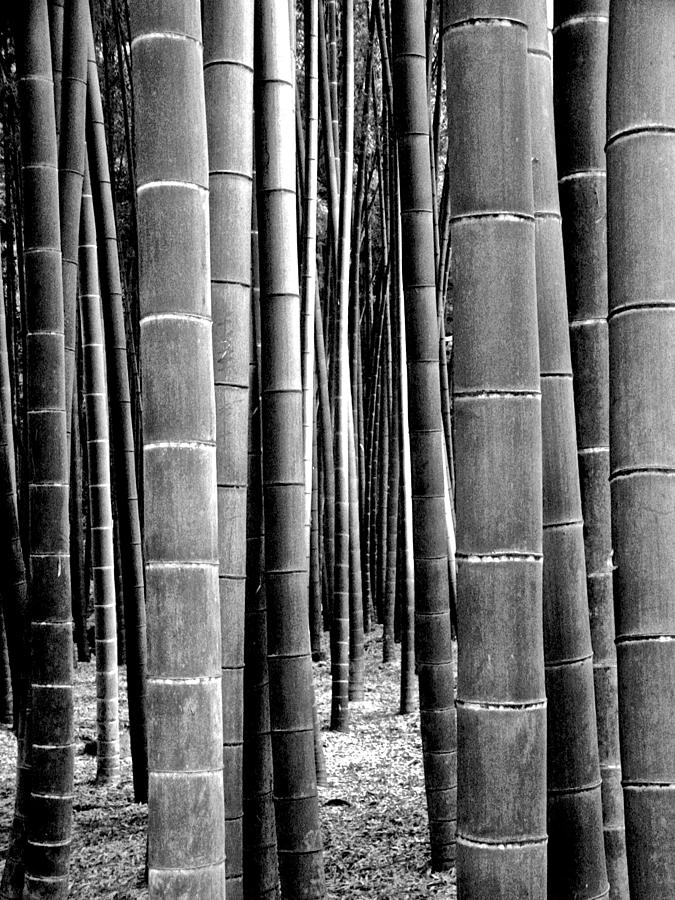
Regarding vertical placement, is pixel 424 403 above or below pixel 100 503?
above

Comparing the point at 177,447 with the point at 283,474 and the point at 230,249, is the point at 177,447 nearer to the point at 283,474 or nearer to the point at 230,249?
the point at 230,249

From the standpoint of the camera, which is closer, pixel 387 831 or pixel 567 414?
pixel 567 414

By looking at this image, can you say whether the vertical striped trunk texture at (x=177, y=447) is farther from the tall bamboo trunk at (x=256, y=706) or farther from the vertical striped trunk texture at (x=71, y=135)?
the vertical striped trunk texture at (x=71, y=135)

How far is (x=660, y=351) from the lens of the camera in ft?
4.00

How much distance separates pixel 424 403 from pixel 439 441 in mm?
112

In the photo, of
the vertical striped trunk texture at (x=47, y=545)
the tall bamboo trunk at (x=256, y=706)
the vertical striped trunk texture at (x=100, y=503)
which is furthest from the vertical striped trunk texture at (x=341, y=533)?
the tall bamboo trunk at (x=256, y=706)

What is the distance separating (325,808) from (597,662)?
8.24ft

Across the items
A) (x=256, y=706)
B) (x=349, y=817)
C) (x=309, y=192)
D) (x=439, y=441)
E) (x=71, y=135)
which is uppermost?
(x=309, y=192)

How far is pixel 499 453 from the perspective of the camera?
123cm

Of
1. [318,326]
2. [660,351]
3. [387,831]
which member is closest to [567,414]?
[660,351]

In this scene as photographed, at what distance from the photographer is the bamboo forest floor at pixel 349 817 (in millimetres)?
3170

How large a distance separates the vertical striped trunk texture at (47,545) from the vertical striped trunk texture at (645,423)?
5.88 ft

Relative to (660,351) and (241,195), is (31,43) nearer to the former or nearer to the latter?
(241,195)

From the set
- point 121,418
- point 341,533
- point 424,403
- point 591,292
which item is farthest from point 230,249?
point 341,533
